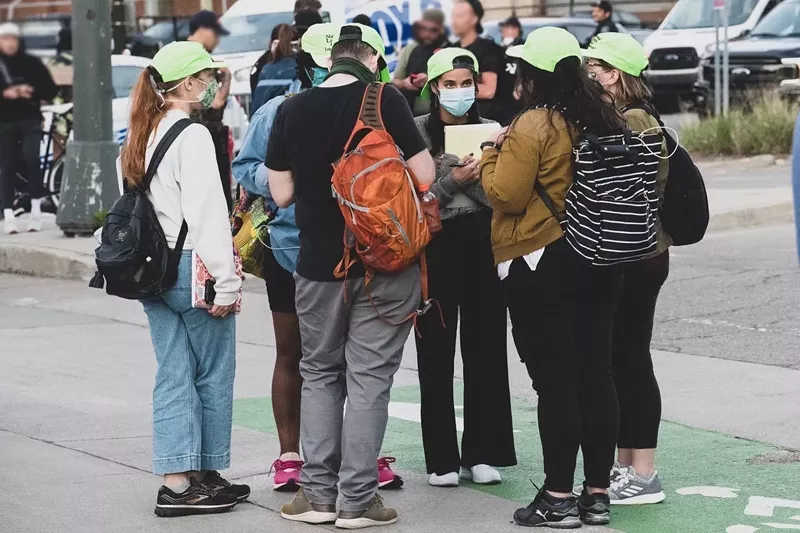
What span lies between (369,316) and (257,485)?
3.73ft

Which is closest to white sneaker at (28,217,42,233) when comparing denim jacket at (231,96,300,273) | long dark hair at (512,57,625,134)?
denim jacket at (231,96,300,273)

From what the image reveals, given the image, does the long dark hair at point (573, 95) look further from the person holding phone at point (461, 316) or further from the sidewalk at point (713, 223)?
the sidewalk at point (713, 223)

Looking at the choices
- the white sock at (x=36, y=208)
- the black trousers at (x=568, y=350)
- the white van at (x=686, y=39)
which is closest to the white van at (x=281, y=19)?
the white sock at (x=36, y=208)

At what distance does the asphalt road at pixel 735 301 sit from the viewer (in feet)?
28.5

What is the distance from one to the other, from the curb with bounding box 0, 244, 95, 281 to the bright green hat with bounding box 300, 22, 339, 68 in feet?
21.1

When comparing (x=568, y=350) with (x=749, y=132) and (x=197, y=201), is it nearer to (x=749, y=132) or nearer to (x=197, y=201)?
(x=197, y=201)

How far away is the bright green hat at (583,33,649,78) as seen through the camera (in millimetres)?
5543

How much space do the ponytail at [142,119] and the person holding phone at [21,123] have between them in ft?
27.7

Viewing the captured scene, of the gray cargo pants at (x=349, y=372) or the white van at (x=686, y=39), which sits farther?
the white van at (x=686, y=39)

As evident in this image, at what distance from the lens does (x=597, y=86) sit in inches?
208

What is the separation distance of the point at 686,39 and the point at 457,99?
20179 millimetres

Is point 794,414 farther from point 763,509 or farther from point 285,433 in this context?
point 285,433

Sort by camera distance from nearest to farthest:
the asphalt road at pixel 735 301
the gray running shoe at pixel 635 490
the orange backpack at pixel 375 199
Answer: the orange backpack at pixel 375 199
the gray running shoe at pixel 635 490
the asphalt road at pixel 735 301

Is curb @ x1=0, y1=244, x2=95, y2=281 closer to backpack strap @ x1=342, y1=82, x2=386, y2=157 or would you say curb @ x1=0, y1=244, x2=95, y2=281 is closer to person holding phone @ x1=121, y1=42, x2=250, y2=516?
person holding phone @ x1=121, y1=42, x2=250, y2=516
